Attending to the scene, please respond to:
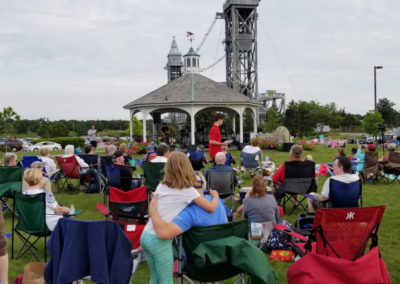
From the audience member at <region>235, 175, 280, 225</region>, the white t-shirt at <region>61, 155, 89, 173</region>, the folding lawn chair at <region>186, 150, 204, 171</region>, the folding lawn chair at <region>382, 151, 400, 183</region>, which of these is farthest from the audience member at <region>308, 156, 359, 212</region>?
the white t-shirt at <region>61, 155, 89, 173</region>

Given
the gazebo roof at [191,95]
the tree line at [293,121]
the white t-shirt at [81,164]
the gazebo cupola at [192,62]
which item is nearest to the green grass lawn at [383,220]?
the white t-shirt at [81,164]

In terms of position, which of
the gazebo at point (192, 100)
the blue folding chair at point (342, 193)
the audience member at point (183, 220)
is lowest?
the blue folding chair at point (342, 193)

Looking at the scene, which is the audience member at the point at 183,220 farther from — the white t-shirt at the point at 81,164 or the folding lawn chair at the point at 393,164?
the folding lawn chair at the point at 393,164

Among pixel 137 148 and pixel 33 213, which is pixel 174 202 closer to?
pixel 33 213

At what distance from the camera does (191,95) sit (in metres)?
21.9

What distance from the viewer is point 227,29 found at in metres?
42.7

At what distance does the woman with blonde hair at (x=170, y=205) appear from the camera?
121 inches

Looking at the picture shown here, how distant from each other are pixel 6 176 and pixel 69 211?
303cm

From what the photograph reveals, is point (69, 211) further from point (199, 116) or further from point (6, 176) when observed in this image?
point (199, 116)

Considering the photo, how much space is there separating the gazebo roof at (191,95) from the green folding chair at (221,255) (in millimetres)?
17912

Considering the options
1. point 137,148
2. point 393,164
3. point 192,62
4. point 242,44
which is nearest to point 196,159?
point 393,164

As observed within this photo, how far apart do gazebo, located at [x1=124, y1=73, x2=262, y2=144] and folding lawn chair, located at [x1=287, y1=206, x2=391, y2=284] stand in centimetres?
1716

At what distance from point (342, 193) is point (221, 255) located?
279cm

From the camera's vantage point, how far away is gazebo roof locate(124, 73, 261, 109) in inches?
836
